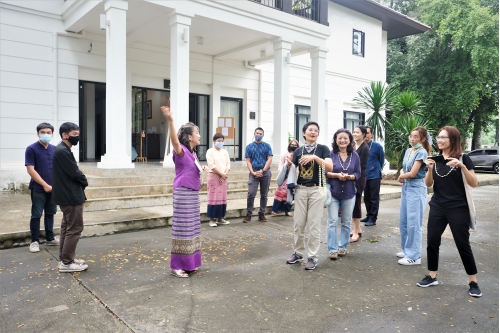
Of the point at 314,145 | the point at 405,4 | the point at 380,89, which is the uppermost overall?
the point at 405,4

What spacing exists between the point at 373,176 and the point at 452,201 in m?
3.30

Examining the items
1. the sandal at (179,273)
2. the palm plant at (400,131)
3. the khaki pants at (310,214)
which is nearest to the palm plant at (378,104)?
the palm plant at (400,131)

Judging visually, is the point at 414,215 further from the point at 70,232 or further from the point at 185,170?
the point at 70,232

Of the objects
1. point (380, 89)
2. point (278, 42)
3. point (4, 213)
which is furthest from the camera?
point (380, 89)

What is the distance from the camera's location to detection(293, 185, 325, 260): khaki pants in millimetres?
4809

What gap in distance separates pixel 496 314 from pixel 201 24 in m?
9.61

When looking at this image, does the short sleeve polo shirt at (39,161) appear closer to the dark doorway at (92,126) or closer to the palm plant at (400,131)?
the dark doorway at (92,126)

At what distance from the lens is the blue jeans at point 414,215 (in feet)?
16.4

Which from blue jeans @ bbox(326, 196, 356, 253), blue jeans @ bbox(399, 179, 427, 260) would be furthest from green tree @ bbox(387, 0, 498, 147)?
blue jeans @ bbox(326, 196, 356, 253)

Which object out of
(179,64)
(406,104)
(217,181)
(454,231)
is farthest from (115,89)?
(406,104)

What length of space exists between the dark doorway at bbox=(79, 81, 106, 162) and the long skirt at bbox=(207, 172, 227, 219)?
6.49 metres

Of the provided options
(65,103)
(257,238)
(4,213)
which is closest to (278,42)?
(65,103)

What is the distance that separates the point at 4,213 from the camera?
7.15 metres

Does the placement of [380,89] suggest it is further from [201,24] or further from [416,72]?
[416,72]
